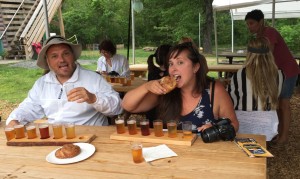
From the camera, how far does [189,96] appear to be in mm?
2520

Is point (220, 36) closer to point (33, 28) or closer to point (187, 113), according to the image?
point (33, 28)

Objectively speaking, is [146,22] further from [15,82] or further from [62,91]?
[62,91]

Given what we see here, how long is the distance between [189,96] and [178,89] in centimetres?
12

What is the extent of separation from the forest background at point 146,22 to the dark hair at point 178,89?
18.5 metres

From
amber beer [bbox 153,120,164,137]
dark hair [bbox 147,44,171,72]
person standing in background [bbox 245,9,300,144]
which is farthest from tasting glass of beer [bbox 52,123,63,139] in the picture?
person standing in background [bbox 245,9,300,144]

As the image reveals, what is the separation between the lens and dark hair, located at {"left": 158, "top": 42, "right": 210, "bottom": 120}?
2.42m

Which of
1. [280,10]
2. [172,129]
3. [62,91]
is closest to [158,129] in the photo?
[172,129]

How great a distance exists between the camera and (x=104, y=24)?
2833 cm

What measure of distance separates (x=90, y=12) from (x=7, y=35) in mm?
14175

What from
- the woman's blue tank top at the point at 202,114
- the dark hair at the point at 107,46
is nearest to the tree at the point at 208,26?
the dark hair at the point at 107,46

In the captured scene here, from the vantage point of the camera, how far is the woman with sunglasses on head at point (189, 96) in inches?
93.7

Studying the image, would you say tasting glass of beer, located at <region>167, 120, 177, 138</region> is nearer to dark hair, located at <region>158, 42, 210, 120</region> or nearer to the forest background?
dark hair, located at <region>158, 42, 210, 120</region>

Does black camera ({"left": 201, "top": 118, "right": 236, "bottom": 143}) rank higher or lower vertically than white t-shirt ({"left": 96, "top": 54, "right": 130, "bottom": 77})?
lower

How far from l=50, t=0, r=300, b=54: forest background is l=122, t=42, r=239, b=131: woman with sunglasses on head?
18.6 metres
